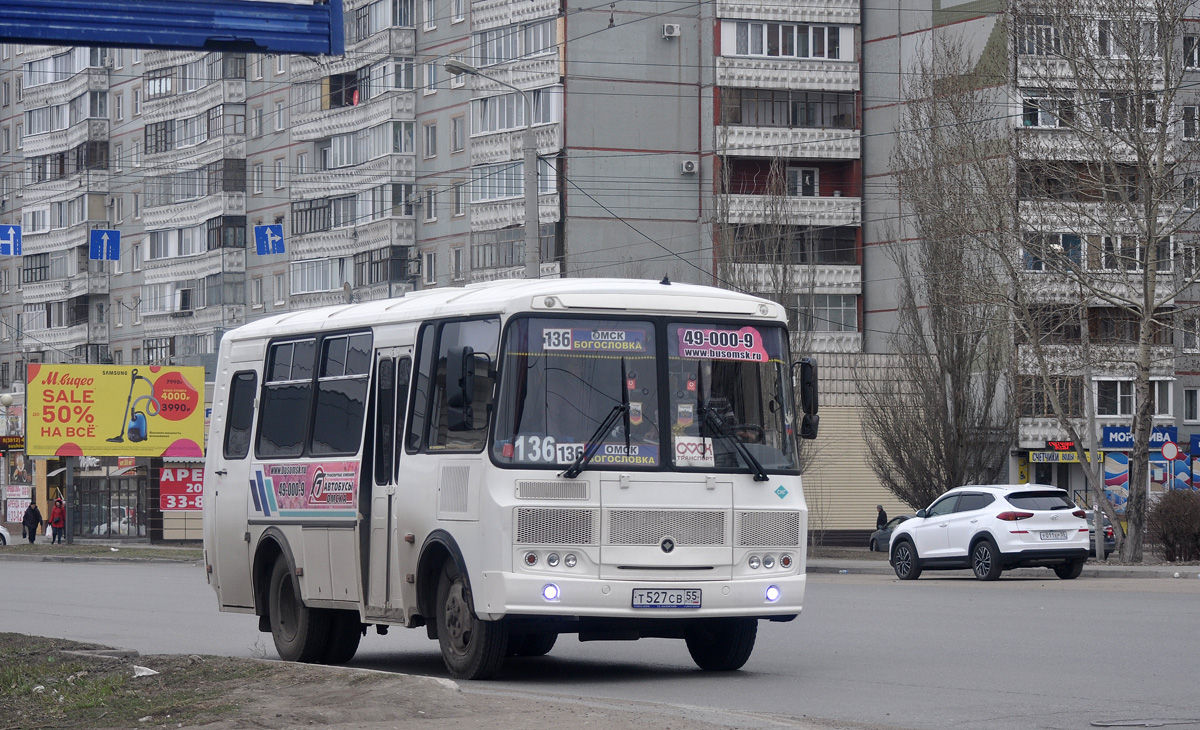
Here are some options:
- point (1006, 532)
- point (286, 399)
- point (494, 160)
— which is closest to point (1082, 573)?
point (1006, 532)

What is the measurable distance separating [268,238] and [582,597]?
140 feet

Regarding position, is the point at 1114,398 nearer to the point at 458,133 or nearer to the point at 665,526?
the point at 458,133

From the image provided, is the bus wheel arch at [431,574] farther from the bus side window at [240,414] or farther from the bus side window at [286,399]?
the bus side window at [240,414]

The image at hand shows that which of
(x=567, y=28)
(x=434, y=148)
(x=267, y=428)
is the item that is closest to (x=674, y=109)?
(x=567, y=28)

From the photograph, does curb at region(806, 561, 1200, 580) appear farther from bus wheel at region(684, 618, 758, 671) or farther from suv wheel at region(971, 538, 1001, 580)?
bus wheel at region(684, 618, 758, 671)

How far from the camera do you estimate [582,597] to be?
12719mm

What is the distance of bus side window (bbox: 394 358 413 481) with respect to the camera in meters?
14.1

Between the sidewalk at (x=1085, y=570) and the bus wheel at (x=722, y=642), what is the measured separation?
17553 millimetres

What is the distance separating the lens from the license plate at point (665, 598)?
1284 cm

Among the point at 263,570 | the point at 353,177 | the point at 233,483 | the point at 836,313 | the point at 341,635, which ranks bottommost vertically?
the point at 341,635

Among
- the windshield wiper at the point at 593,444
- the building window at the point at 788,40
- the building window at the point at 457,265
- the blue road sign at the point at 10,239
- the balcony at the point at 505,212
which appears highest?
the building window at the point at 788,40

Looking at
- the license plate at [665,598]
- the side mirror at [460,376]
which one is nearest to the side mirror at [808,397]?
the license plate at [665,598]

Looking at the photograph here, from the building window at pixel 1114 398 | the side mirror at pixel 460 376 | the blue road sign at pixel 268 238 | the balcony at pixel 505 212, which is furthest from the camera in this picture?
the building window at pixel 1114 398

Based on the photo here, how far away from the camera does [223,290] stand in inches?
3118
